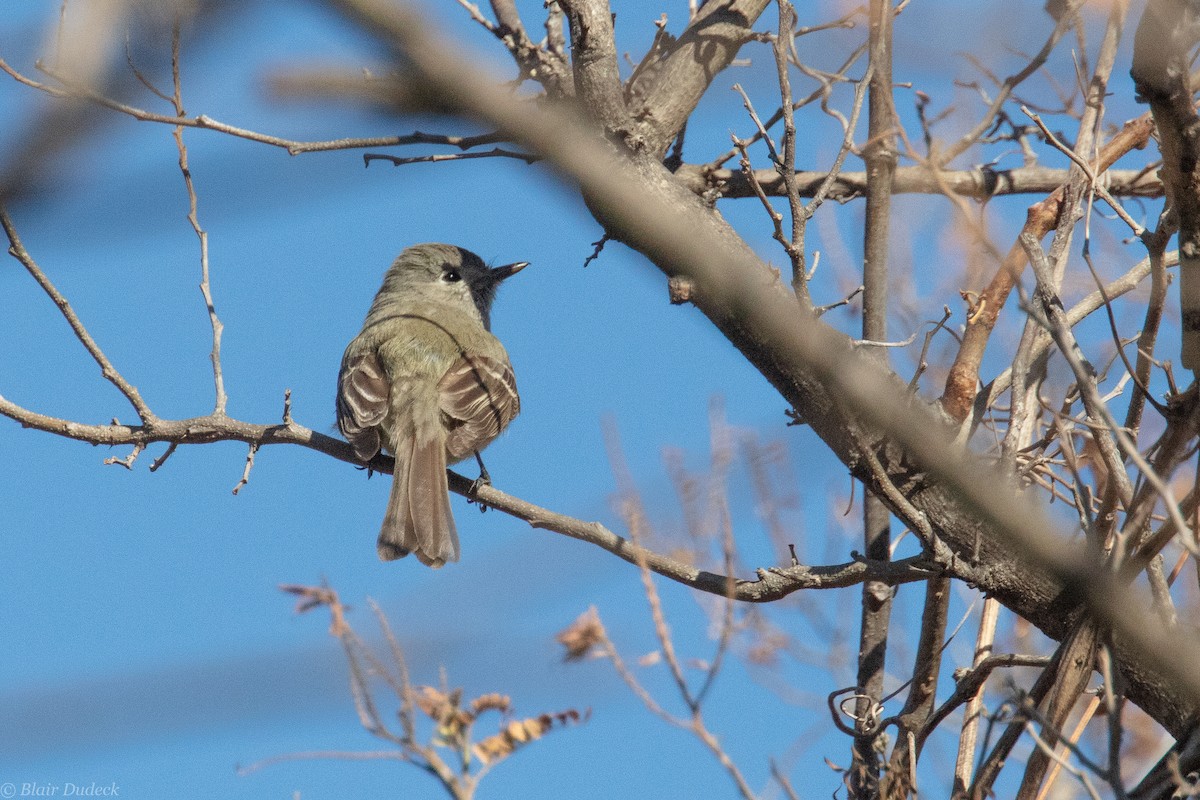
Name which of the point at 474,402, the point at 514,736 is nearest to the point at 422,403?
the point at 474,402

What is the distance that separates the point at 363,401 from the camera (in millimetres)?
5699

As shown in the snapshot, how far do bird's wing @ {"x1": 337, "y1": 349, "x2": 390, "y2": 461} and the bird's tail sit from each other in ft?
0.79

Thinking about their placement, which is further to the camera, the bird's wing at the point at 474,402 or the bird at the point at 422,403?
the bird's wing at the point at 474,402

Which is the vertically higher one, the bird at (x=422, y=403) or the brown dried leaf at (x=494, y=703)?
the bird at (x=422, y=403)

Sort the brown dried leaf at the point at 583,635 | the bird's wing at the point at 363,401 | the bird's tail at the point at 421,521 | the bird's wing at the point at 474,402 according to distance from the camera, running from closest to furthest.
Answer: the brown dried leaf at the point at 583,635 → the bird's tail at the point at 421,521 → the bird's wing at the point at 363,401 → the bird's wing at the point at 474,402

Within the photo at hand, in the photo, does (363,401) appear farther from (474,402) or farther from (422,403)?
(474,402)

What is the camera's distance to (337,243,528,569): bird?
5.29 meters

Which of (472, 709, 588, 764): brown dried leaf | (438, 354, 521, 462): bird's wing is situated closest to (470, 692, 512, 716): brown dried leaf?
(472, 709, 588, 764): brown dried leaf

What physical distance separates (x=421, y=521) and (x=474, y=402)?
0.84 metres

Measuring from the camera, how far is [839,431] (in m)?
3.00

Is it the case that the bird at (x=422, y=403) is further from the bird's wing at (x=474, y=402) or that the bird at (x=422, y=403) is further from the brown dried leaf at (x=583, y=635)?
the brown dried leaf at (x=583, y=635)

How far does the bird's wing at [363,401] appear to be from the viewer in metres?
5.41

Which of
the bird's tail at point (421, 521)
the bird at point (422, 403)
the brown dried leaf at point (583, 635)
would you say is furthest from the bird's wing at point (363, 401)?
the brown dried leaf at point (583, 635)

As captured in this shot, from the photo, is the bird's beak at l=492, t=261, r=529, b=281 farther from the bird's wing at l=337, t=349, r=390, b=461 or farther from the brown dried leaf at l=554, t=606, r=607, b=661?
the brown dried leaf at l=554, t=606, r=607, b=661
